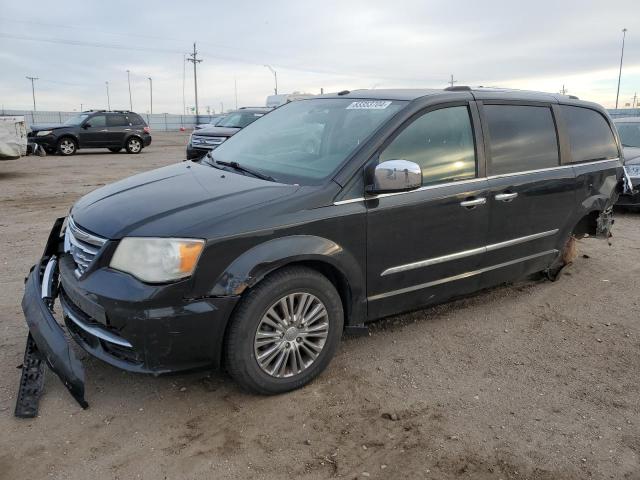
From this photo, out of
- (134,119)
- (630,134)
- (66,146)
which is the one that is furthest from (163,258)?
(134,119)

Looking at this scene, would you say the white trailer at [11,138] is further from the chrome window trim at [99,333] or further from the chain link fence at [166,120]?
the chain link fence at [166,120]

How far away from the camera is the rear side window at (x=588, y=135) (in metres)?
4.88

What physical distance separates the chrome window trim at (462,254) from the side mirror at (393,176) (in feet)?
1.81

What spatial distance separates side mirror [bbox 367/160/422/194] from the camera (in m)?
3.35

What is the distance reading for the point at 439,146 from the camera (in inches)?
152

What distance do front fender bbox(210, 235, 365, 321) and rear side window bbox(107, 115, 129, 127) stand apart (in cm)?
2019

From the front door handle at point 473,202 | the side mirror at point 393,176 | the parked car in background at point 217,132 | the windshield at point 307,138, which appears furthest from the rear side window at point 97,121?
the side mirror at point 393,176

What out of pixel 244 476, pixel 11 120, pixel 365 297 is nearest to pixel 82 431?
pixel 244 476

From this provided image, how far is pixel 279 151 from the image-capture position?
4.04m

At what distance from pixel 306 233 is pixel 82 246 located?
1297 millimetres

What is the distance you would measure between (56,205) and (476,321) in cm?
777

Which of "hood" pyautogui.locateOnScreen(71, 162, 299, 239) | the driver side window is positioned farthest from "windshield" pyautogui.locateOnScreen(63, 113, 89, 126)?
the driver side window

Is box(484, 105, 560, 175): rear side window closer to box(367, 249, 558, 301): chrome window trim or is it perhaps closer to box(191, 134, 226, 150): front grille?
box(367, 249, 558, 301): chrome window trim

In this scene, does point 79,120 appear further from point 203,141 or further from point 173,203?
point 173,203
